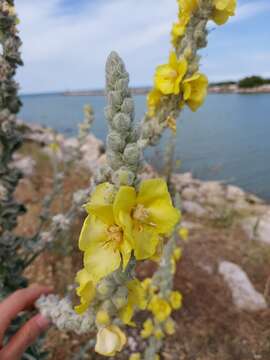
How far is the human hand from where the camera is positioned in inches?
58.4

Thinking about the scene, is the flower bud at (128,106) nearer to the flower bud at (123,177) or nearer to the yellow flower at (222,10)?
the flower bud at (123,177)

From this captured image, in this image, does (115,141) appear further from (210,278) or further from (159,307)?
(210,278)

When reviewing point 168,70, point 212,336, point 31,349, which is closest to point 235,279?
point 212,336

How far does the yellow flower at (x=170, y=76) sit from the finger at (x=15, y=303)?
1043 mm

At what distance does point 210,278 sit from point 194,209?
2.56 meters

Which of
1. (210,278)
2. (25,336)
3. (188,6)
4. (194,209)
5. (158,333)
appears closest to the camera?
(25,336)

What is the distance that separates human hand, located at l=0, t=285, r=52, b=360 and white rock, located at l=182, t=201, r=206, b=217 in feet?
18.7

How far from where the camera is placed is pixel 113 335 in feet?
3.79

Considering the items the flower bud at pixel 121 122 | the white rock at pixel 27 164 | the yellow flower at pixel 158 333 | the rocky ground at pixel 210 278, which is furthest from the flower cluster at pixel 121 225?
the white rock at pixel 27 164

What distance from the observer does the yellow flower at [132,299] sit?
45.1 inches

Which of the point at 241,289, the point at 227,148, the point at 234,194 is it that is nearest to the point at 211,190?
the point at 234,194

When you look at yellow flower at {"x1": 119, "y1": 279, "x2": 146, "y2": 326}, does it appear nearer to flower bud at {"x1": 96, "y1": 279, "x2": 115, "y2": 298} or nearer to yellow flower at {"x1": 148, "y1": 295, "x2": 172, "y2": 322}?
flower bud at {"x1": 96, "y1": 279, "x2": 115, "y2": 298}

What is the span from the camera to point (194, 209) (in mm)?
7285

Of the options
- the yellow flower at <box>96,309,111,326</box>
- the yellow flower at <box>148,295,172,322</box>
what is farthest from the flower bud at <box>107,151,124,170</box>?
the yellow flower at <box>148,295,172,322</box>
